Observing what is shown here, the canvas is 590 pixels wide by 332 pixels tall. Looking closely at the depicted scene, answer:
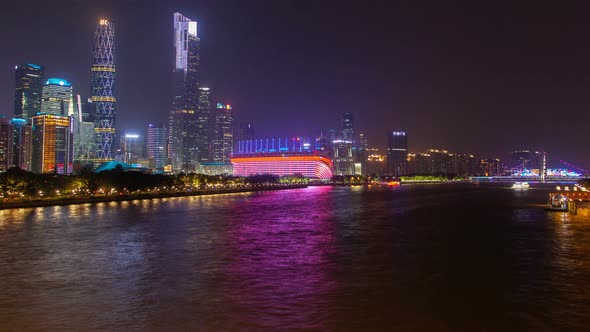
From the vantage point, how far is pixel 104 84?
14912 centimetres

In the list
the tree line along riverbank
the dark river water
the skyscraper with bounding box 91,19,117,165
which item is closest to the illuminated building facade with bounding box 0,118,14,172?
the skyscraper with bounding box 91,19,117,165

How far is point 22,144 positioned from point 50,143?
8.26 metres

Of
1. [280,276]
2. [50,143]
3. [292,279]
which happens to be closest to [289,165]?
[50,143]

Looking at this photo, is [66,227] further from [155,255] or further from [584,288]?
[584,288]

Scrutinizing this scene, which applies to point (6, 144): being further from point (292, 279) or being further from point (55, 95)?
point (292, 279)

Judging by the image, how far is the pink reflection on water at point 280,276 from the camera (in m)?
11.4

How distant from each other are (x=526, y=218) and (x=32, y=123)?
15480cm

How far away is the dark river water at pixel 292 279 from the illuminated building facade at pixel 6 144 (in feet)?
399

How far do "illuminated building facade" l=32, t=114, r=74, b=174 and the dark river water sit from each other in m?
134

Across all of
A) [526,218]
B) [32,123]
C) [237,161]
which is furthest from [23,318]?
[237,161]

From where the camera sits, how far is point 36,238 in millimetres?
24922

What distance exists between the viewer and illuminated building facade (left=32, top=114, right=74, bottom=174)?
150250 mm

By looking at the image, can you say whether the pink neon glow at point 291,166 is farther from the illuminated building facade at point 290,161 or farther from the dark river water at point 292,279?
the dark river water at point 292,279

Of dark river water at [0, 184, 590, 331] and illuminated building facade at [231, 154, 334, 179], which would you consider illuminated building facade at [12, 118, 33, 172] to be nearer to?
illuminated building facade at [231, 154, 334, 179]
